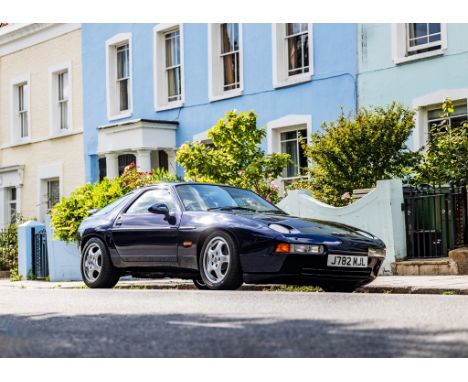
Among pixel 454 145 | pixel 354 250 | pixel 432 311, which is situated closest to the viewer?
pixel 432 311

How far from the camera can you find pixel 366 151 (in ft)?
57.3

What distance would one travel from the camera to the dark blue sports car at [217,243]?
1177cm

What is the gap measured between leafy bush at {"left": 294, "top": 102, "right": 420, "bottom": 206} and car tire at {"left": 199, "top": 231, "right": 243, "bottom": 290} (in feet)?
18.1

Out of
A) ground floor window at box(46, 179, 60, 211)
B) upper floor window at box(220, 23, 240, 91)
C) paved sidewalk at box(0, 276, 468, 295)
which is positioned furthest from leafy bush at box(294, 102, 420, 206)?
ground floor window at box(46, 179, 60, 211)

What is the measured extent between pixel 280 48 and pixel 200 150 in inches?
237

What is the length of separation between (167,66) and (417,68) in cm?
917

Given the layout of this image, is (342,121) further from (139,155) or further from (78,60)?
(78,60)

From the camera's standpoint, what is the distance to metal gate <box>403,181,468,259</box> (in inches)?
626

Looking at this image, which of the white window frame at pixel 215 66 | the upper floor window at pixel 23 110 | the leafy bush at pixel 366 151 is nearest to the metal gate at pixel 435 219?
the leafy bush at pixel 366 151

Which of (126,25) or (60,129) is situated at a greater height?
(126,25)

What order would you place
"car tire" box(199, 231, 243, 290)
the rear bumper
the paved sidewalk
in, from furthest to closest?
"car tire" box(199, 231, 243, 290) < the paved sidewalk < the rear bumper

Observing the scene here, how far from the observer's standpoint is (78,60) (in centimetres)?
3061

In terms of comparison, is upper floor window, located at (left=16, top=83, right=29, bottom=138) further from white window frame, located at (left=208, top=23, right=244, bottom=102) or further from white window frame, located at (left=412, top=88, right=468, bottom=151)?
white window frame, located at (left=412, top=88, right=468, bottom=151)
